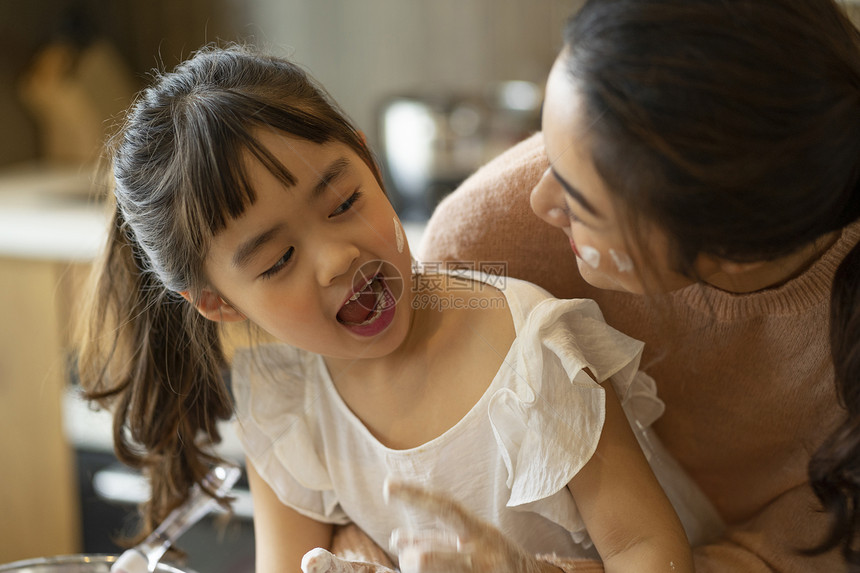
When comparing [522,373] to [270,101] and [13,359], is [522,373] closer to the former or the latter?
[270,101]

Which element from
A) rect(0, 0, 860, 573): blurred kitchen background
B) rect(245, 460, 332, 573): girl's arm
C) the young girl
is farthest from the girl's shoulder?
rect(0, 0, 860, 573): blurred kitchen background

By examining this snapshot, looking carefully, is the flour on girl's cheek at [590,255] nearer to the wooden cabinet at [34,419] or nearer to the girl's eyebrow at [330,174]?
the girl's eyebrow at [330,174]

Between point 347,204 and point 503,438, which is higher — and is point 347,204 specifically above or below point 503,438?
above

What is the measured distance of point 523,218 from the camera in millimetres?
690

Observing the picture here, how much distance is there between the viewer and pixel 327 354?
0.63m

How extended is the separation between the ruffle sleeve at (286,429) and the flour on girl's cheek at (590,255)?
275mm

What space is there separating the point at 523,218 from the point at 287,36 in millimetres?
1073

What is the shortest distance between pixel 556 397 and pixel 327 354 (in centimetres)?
17

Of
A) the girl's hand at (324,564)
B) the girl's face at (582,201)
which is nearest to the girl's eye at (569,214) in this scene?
the girl's face at (582,201)

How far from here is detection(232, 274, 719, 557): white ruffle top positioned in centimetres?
58

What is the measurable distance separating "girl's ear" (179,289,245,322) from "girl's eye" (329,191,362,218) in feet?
0.39

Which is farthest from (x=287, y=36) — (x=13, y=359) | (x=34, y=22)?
(x=13, y=359)

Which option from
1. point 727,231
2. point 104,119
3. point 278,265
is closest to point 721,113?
point 727,231

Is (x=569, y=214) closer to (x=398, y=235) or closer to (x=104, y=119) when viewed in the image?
(x=398, y=235)
